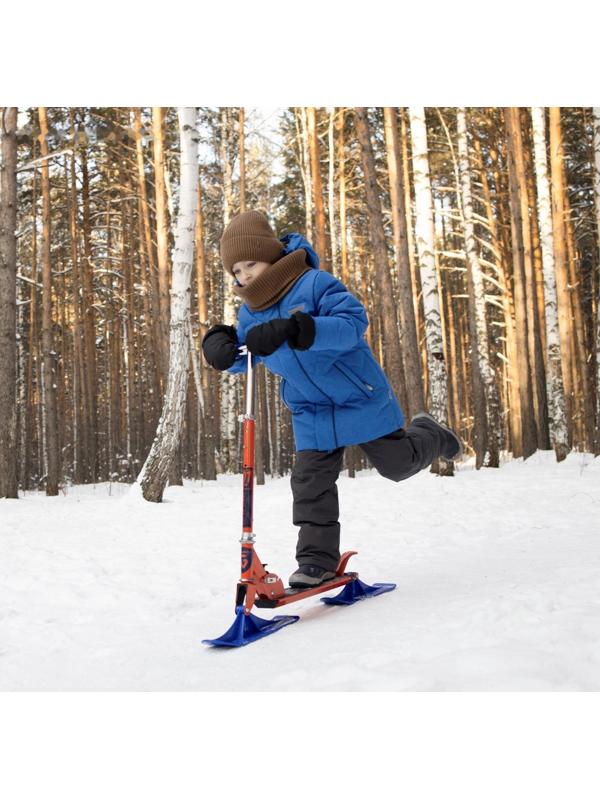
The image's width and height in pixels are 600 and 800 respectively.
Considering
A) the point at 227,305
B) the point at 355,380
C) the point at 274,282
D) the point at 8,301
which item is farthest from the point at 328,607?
the point at 227,305

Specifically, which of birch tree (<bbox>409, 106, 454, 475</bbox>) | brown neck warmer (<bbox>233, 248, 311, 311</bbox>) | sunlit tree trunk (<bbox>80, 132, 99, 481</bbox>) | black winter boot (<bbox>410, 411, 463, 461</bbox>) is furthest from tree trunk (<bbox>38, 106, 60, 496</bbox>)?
brown neck warmer (<bbox>233, 248, 311, 311</bbox>)

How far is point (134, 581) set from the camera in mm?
4809

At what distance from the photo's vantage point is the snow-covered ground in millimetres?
2328

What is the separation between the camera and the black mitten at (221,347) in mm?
3632

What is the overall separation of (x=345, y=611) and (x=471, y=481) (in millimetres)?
7317

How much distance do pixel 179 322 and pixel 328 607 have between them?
6693mm

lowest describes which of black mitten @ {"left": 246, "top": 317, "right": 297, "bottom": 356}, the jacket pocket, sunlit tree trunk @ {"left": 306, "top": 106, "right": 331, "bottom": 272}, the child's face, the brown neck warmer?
the jacket pocket

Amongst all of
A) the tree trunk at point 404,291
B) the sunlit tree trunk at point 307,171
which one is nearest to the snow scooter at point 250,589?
the tree trunk at point 404,291

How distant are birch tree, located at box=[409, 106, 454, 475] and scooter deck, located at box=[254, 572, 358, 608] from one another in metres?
8.58

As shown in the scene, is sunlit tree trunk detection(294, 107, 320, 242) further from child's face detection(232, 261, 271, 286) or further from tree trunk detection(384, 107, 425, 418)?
child's face detection(232, 261, 271, 286)

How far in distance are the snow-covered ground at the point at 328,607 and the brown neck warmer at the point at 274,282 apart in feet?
5.28

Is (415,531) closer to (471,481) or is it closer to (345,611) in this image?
(345,611)

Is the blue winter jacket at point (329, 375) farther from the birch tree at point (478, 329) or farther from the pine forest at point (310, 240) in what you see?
the birch tree at point (478, 329)

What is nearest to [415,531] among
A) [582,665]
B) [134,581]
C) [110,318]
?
[134,581]
